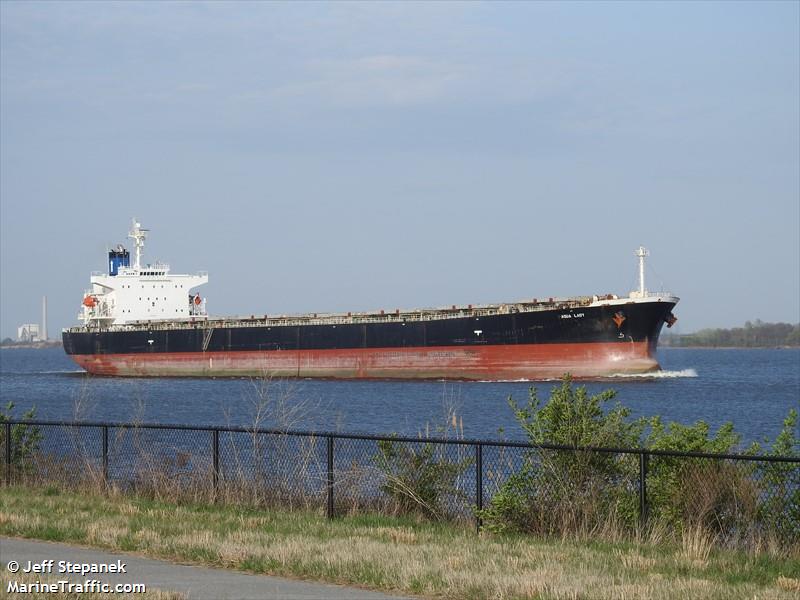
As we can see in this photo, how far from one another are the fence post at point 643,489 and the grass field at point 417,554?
9.7 inches

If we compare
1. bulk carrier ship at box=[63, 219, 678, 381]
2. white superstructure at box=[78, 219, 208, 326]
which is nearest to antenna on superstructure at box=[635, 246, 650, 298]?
bulk carrier ship at box=[63, 219, 678, 381]

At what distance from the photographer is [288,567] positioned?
361 inches

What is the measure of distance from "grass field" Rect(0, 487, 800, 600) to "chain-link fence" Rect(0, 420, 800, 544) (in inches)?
20.9

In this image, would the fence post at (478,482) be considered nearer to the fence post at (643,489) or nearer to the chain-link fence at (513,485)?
the chain-link fence at (513,485)

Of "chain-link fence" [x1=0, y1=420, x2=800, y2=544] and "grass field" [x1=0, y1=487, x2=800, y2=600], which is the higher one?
"chain-link fence" [x1=0, y1=420, x2=800, y2=544]

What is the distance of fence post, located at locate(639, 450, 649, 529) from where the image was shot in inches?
416

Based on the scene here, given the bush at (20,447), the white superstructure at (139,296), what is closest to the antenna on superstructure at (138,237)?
the white superstructure at (139,296)

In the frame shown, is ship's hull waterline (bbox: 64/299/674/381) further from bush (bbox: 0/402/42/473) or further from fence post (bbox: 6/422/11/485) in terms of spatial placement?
fence post (bbox: 6/422/11/485)

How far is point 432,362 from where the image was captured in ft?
183

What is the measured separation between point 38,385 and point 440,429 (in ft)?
197

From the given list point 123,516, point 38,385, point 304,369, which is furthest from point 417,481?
point 38,385

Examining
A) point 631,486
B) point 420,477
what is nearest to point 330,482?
point 420,477

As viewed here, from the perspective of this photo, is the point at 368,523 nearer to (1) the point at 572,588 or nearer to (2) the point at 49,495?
(1) the point at 572,588

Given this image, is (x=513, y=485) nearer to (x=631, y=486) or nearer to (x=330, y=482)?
(x=631, y=486)
